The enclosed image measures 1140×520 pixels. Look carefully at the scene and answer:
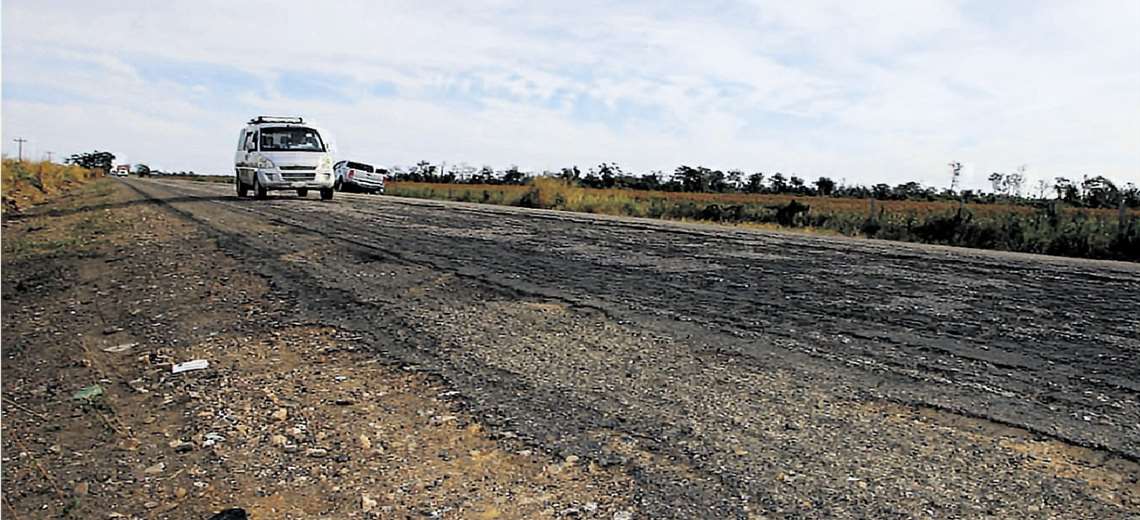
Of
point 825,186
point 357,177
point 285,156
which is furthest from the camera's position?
point 825,186

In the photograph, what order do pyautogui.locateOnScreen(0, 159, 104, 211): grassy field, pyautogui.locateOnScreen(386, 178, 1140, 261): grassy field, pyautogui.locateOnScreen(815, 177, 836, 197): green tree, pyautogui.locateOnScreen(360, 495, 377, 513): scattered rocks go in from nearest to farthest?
pyautogui.locateOnScreen(360, 495, 377, 513): scattered rocks → pyautogui.locateOnScreen(386, 178, 1140, 261): grassy field → pyautogui.locateOnScreen(0, 159, 104, 211): grassy field → pyautogui.locateOnScreen(815, 177, 836, 197): green tree

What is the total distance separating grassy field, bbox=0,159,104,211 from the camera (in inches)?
1024

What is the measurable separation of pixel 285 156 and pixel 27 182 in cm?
1671

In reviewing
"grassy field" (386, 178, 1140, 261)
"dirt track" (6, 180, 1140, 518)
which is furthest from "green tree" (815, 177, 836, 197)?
"dirt track" (6, 180, 1140, 518)

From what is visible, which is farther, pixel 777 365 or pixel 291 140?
pixel 291 140

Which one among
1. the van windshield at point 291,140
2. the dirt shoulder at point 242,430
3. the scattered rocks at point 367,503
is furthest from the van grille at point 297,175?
the scattered rocks at point 367,503

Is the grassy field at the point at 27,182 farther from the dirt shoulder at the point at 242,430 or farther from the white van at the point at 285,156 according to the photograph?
the dirt shoulder at the point at 242,430

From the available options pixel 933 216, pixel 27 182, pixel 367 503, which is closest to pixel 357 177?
pixel 27 182

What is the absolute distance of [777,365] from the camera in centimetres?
546

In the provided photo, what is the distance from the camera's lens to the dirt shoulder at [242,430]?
3.64 meters

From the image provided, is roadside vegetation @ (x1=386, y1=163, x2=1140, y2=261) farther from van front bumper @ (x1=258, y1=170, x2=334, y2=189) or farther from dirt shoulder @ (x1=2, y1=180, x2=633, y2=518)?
dirt shoulder @ (x1=2, y1=180, x2=633, y2=518)

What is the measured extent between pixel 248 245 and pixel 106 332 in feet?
14.5

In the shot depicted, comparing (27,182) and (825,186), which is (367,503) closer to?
(27,182)

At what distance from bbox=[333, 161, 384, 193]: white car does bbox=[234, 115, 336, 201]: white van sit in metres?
16.8
